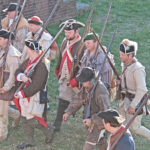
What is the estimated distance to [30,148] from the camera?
6770 mm

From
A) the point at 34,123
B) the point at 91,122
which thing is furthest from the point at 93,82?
the point at 34,123

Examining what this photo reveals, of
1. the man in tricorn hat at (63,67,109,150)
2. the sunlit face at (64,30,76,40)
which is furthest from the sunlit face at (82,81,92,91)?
the sunlit face at (64,30,76,40)

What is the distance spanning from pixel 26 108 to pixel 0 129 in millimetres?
811

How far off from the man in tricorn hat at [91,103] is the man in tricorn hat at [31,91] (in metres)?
0.63

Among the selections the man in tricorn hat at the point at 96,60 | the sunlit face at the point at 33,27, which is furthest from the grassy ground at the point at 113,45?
the sunlit face at the point at 33,27

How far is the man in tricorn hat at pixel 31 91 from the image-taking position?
619cm

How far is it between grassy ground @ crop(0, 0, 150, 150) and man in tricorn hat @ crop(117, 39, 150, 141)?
2.95 feet

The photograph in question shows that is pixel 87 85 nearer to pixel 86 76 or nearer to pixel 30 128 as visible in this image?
pixel 86 76

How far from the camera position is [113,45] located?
11367mm

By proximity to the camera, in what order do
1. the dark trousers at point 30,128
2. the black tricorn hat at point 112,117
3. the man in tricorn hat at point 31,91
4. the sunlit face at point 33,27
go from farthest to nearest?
1. the sunlit face at point 33,27
2. the dark trousers at point 30,128
3. the man in tricorn hat at point 31,91
4. the black tricorn hat at point 112,117

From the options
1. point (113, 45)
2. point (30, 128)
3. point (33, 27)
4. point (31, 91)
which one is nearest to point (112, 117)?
point (31, 91)

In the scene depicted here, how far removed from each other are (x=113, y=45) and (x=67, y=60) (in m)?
4.54

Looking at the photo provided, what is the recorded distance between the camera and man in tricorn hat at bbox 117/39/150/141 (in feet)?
20.0

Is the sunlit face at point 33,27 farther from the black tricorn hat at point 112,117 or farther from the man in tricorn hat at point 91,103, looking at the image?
the black tricorn hat at point 112,117
